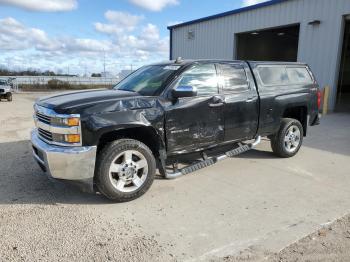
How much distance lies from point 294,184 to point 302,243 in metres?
1.80

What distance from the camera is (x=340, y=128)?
9.86 metres

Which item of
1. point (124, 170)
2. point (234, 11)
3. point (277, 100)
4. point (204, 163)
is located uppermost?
point (234, 11)

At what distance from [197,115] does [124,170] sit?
4.51ft

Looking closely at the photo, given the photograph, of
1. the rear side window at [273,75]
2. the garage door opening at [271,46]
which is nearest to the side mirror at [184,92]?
the rear side window at [273,75]

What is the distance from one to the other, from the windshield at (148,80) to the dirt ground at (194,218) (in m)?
1.42

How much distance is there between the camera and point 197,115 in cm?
484

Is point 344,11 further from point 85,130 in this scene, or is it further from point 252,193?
point 85,130

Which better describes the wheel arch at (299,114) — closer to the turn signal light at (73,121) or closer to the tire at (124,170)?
the tire at (124,170)

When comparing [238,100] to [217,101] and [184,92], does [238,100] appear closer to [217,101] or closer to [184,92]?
[217,101]

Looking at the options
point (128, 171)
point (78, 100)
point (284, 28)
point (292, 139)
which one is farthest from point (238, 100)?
point (284, 28)

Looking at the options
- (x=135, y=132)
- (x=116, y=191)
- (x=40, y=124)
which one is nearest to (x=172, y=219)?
(x=116, y=191)

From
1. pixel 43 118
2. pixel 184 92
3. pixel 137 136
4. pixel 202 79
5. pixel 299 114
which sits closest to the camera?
pixel 43 118

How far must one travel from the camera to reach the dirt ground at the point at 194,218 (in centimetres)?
318

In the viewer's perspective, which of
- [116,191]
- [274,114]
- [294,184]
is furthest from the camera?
[274,114]
